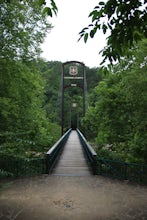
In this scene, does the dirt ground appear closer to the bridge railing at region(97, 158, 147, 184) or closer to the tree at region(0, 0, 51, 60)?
the bridge railing at region(97, 158, 147, 184)

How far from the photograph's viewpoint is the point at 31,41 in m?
9.46

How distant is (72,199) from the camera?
5727 millimetres

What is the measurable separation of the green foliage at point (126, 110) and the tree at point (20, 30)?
427 centimetres

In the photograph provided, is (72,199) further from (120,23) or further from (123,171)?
(120,23)

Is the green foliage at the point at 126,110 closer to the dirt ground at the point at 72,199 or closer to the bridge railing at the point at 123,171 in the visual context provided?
the bridge railing at the point at 123,171

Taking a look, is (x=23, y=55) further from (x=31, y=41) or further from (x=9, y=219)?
(x=9, y=219)

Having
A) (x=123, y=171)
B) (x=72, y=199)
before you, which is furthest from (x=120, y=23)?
(x=123, y=171)

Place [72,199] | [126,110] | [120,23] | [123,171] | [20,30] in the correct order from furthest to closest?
[126,110], [20,30], [123,171], [72,199], [120,23]

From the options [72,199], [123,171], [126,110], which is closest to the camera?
[72,199]

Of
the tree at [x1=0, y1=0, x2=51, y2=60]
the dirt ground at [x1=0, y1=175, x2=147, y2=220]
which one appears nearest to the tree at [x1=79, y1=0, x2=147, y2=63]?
the dirt ground at [x1=0, y1=175, x2=147, y2=220]

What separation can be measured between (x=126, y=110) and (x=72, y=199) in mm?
7272

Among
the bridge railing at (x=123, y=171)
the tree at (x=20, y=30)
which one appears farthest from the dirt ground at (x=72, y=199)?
the tree at (x=20, y=30)

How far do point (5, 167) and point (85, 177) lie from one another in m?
3.06

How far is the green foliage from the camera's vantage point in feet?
29.0
